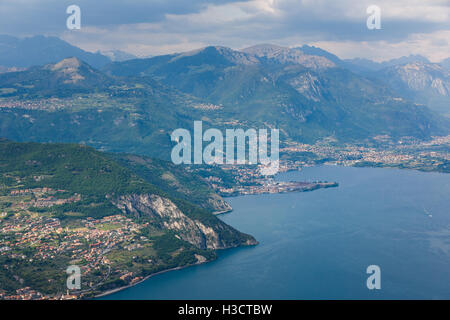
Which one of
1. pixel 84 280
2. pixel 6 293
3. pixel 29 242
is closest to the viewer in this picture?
pixel 6 293

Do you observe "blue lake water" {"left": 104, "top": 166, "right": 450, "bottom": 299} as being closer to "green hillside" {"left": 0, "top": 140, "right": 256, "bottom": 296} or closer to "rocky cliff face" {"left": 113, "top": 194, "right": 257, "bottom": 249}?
"rocky cliff face" {"left": 113, "top": 194, "right": 257, "bottom": 249}

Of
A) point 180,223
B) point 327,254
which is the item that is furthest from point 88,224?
point 327,254

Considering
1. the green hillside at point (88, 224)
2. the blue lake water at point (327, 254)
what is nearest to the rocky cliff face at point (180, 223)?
the green hillside at point (88, 224)

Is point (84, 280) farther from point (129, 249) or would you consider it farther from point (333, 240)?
point (333, 240)

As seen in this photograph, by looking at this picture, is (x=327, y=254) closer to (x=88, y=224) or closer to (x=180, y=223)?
(x=180, y=223)

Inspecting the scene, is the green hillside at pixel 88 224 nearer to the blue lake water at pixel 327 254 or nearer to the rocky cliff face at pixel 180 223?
the rocky cliff face at pixel 180 223
